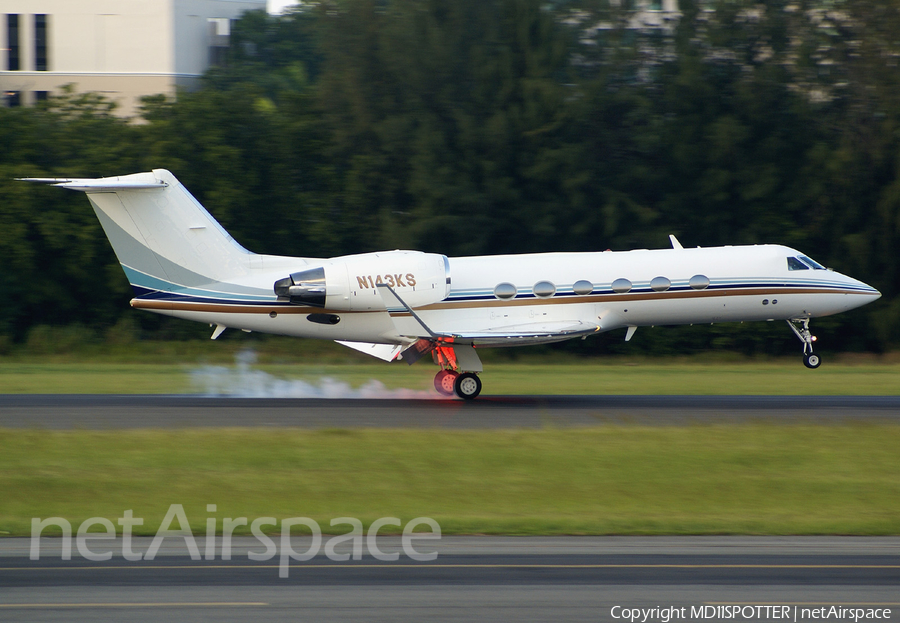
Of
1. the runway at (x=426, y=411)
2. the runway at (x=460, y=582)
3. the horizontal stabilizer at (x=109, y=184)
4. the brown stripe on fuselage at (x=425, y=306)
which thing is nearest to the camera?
the runway at (x=460, y=582)

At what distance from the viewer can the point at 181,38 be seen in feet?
185

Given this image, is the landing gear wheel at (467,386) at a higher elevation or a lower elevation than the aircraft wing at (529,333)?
lower

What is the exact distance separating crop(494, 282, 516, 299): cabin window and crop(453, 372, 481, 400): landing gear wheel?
6.57 feet

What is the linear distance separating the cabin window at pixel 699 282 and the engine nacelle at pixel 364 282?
19.4 feet

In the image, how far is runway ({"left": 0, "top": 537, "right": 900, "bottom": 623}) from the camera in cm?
816

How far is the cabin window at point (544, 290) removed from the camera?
71.4 feet

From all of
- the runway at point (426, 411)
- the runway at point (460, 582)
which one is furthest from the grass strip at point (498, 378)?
the runway at point (460, 582)

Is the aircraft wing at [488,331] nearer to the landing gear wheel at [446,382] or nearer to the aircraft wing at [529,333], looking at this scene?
the aircraft wing at [529,333]

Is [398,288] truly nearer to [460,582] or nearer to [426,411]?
[426,411]

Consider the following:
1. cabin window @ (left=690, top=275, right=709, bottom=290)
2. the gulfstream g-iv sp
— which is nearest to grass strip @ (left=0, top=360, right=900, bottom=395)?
the gulfstream g-iv sp

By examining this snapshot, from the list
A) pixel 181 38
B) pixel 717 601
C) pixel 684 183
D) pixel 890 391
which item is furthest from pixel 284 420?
pixel 181 38

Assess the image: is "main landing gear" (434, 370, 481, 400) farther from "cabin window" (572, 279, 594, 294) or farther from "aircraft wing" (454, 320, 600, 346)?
"cabin window" (572, 279, 594, 294)

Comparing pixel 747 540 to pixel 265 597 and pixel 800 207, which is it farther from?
pixel 800 207

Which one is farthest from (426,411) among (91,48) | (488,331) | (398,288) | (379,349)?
(91,48)
